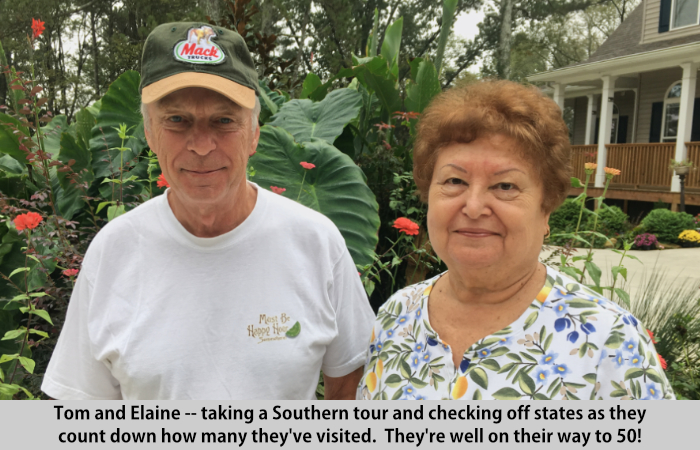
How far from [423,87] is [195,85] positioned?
2617 millimetres

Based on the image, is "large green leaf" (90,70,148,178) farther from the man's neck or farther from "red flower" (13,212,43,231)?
the man's neck

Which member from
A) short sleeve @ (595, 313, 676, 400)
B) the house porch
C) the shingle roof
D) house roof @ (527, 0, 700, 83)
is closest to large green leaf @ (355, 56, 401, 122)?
short sleeve @ (595, 313, 676, 400)

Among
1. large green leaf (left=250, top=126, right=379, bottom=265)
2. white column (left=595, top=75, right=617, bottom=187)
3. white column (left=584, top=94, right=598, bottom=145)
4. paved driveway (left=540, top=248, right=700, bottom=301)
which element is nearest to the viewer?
large green leaf (left=250, top=126, right=379, bottom=265)

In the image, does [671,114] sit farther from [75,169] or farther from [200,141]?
[200,141]

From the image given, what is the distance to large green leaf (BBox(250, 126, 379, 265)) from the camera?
295 centimetres

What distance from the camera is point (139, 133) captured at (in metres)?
3.60

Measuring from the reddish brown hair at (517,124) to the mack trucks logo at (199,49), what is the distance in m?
0.65

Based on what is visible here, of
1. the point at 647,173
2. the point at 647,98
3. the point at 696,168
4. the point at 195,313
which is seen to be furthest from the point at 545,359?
the point at 647,98

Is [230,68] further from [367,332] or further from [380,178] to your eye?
[380,178]

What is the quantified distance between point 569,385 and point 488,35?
1125 inches

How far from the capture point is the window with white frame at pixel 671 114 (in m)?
14.5

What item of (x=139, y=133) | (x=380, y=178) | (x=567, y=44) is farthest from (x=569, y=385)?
(x=567, y=44)

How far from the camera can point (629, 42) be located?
16109 millimetres

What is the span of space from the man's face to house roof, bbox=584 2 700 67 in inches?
617
